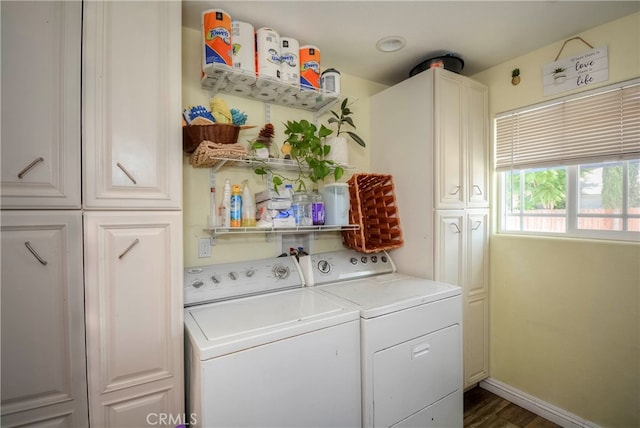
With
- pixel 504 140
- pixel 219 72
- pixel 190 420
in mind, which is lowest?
pixel 190 420

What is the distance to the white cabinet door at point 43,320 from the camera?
95cm

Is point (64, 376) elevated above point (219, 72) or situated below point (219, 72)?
below

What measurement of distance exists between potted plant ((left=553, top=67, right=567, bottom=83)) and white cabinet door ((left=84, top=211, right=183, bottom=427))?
2.37m

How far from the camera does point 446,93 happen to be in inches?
75.6

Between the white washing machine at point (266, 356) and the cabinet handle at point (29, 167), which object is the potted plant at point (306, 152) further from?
the cabinet handle at point (29, 167)

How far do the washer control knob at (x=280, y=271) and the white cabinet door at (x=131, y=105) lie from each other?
0.69 metres

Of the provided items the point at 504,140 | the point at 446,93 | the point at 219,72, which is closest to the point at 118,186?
the point at 219,72

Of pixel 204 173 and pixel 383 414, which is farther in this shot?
pixel 204 173

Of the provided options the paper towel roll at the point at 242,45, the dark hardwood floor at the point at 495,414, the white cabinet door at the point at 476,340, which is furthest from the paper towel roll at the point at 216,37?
the dark hardwood floor at the point at 495,414

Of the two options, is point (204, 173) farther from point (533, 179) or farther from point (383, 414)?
point (533, 179)

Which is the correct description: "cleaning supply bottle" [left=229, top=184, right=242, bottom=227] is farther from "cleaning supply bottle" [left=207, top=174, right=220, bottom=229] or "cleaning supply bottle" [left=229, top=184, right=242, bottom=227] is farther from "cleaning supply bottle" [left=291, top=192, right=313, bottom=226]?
"cleaning supply bottle" [left=291, top=192, right=313, bottom=226]

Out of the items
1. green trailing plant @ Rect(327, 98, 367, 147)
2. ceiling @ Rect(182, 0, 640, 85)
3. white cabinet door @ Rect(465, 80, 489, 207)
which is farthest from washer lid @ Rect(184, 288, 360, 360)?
ceiling @ Rect(182, 0, 640, 85)

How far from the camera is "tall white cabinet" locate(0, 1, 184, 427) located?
3.15ft

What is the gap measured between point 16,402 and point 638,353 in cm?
279
